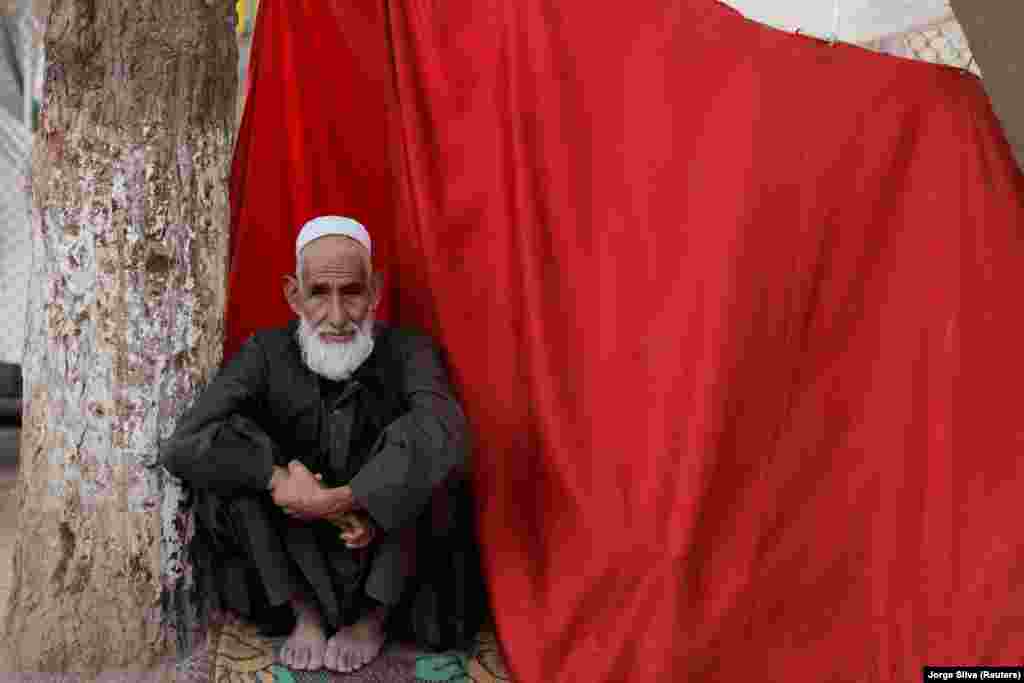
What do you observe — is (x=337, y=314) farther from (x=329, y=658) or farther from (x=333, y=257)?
(x=329, y=658)

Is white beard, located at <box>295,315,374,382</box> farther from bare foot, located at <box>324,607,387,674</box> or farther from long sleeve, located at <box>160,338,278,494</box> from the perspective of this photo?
bare foot, located at <box>324,607,387,674</box>

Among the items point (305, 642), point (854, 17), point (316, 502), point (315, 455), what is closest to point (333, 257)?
point (315, 455)

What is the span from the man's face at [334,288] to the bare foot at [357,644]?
2.36 feet

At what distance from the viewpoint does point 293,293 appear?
2.59 meters

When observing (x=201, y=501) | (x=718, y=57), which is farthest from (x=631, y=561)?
(x=718, y=57)

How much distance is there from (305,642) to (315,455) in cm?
47

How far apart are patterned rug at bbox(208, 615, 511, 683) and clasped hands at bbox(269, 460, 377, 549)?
33 cm

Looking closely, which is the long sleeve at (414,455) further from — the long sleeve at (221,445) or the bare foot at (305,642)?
the bare foot at (305,642)

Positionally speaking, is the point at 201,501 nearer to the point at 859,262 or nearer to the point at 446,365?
the point at 446,365

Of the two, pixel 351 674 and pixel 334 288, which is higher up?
pixel 334 288

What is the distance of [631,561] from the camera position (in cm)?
229

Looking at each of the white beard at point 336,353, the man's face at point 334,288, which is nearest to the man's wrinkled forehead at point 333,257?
the man's face at point 334,288

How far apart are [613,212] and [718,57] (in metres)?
0.45

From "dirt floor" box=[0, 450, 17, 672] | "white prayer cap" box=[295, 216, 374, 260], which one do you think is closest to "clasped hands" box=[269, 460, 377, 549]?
"white prayer cap" box=[295, 216, 374, 260]
